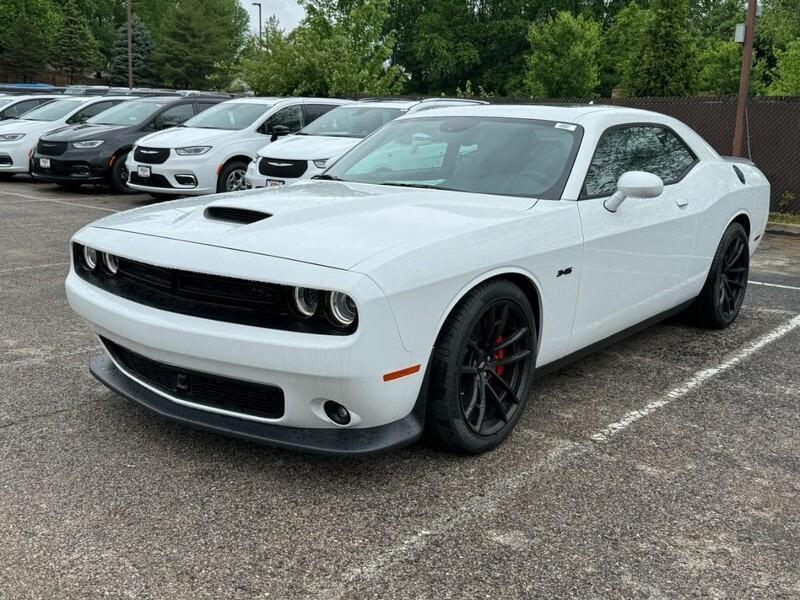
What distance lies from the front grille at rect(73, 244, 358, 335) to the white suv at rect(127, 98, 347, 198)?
8301mm

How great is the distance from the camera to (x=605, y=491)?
10.8 feet

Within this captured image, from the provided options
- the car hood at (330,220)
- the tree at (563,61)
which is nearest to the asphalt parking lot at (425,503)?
the car hood at (330,220)

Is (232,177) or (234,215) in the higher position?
(234,215)

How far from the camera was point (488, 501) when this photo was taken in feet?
10.4

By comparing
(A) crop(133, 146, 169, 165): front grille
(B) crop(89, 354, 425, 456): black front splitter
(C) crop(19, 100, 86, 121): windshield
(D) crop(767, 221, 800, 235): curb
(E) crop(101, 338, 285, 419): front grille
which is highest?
(C) crop(19, 100, 86, 121): windshield

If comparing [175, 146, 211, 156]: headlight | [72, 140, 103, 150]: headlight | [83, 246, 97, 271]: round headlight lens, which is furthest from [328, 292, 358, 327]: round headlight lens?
[72, 140, 103, 150]: headlight

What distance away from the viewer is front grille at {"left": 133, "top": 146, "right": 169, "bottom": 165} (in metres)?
11.9

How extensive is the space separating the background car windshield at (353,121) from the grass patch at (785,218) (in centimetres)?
561

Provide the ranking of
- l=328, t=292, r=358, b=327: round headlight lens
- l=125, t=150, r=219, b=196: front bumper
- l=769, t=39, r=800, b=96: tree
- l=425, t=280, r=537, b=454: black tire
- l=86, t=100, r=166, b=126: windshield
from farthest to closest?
l=769, t=39, r=800, b=96: tree, l=86, t=100, r=166, b=126: windshield, l=125, t=150, r=219, b=196: front bumper, l=425, t=280, r=537, b=454: black tire, l=328, t=292, r=358, b=327: round headlight lens

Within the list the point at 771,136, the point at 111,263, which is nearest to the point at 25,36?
the point at 771,136

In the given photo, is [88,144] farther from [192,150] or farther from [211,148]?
[211,148]

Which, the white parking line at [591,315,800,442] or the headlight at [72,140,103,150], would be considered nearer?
the white parking line at [591,315,800,442]

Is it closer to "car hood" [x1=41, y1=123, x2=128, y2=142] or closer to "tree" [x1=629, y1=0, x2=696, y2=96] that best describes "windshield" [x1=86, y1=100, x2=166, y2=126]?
"car hood" [x1=41, y1=123, x2=128, y2=142]

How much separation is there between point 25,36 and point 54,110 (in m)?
50.0
